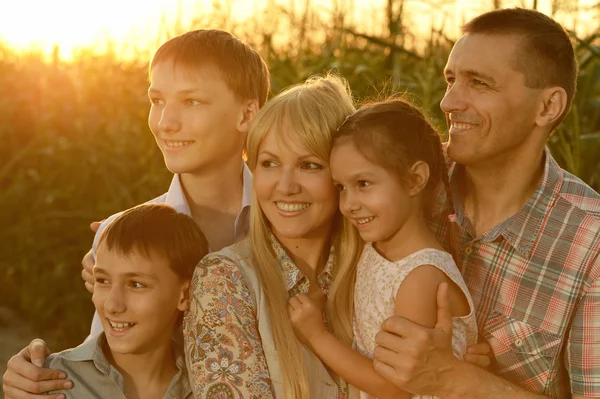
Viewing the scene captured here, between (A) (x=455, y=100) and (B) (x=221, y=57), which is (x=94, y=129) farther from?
(A) (x=455, y=100)

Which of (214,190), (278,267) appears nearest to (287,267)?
(278,267)

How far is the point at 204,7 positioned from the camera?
20.0ft

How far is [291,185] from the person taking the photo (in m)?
3.03

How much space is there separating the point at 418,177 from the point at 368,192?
0.60 feet

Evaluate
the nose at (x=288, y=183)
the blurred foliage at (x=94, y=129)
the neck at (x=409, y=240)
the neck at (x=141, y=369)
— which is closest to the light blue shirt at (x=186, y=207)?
the neck at (x=141, y=369)

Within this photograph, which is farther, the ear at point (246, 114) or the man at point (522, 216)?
the ear at point (246, 114)

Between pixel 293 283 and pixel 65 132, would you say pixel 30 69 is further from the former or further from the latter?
pixel 293 283

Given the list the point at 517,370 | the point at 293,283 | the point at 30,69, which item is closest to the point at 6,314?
the point at 30,69

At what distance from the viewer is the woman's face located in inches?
120

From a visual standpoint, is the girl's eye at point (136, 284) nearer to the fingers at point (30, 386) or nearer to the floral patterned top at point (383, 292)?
the fingers at point (30, 386)

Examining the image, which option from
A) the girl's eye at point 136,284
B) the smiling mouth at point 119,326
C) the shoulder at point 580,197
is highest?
the shoulder at point 580,197

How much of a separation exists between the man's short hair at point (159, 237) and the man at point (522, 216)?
90 centimetres

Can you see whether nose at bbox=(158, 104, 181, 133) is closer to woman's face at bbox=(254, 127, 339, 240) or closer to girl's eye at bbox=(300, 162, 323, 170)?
woman's face at bbox=(254, 127, 339, 240)

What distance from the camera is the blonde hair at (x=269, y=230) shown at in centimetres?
297
